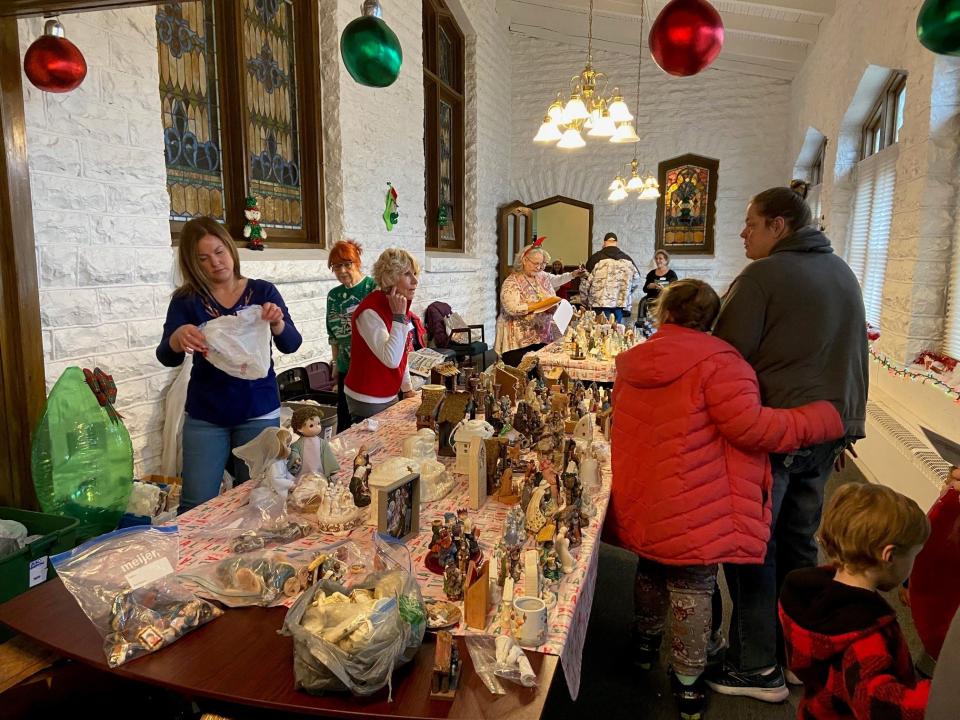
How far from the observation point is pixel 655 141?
10.9 metres

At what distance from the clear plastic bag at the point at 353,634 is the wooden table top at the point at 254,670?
0.03 metres

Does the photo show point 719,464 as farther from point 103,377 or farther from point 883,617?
point 103,377

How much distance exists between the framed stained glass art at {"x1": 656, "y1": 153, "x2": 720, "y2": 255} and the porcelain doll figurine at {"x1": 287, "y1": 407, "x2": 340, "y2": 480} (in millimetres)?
9942

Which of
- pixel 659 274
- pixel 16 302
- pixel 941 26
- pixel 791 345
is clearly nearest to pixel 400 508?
pixel 791 345

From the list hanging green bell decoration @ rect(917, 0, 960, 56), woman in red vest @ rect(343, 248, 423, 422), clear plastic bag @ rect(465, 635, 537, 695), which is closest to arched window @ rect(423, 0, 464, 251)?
woman in red vest @ rect(343, 248, 423, 422)

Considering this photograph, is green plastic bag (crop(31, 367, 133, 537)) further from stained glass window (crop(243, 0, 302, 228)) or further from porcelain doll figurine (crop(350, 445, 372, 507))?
stained glass window (crop(243, 0, 302, 228))

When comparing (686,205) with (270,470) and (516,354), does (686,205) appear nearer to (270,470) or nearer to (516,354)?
(516,354)

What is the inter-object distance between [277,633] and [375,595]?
228 mm

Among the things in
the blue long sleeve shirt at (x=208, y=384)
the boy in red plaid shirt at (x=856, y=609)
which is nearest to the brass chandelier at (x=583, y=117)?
the blue long sleeve shirt at (x=208, y=384)

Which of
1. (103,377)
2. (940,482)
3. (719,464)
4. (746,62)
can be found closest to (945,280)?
(940,482)

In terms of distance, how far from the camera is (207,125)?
14.2 ft

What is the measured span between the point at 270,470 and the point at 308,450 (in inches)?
4.9

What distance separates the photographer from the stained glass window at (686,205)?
429 inches

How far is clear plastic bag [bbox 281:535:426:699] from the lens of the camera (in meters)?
1.19
